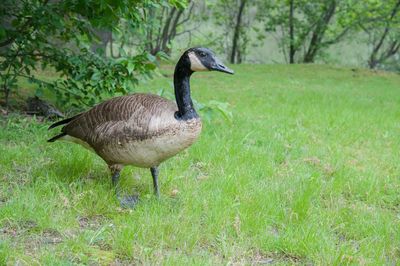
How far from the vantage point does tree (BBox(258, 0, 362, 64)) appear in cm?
2266

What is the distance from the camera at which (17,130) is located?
6055 mm

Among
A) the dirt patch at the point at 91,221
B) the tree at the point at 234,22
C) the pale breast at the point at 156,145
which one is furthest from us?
the tree at the point at 234,22

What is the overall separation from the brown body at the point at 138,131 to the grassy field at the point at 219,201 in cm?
Result: 39

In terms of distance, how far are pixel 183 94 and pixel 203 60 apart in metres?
0.32

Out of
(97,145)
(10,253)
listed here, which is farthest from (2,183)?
(10,253)

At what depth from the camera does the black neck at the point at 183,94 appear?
4.02 m

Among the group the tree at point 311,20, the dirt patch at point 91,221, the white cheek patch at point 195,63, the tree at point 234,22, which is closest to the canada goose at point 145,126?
the white cheek patch at point 195,63

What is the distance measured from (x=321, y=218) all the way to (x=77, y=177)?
85.4 inches

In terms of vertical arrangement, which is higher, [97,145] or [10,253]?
[97,145]

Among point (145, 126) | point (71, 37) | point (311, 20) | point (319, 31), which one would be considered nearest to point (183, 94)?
point (145, 126)

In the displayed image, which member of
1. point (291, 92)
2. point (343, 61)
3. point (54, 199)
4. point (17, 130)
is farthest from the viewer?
point (343, 61)

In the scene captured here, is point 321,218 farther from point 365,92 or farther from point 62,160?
point 365,92

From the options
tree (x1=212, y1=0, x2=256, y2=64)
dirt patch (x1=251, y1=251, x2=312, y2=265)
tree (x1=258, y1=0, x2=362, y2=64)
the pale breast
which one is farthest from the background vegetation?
tree (x1=212, y1=0, x2=256, y2=64)

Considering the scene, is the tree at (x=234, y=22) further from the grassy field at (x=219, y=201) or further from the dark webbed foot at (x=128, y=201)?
the dark webbed foot at (x=128, y=201)
